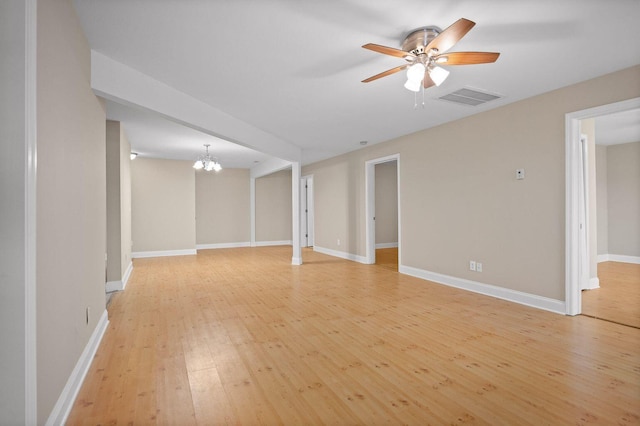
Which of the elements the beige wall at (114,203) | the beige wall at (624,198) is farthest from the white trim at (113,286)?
the beige wall at (624,198)

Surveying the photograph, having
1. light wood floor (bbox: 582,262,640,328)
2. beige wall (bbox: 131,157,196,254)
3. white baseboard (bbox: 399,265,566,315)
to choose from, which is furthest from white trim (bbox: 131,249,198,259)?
light wood floor (bbox: 582,262,640,328)

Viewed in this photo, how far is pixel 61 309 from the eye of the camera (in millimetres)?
1992

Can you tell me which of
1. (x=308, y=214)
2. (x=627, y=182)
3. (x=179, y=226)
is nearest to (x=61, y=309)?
(x=179, y=226)

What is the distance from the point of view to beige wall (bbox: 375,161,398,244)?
10.1 meters

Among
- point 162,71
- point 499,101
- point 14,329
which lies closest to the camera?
point 14,329

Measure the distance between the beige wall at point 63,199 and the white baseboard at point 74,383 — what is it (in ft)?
0.19

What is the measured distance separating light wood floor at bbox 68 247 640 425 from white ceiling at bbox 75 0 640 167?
8.37ft

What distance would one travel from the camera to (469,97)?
3982 millimetres

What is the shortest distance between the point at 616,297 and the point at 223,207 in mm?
9325

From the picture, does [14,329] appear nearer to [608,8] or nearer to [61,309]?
[61,309]

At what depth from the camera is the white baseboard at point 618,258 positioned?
7020 mm

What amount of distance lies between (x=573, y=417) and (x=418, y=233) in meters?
4.01

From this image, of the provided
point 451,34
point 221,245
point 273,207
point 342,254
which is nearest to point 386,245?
point 342,254

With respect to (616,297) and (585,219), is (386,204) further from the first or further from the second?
(616,297)
